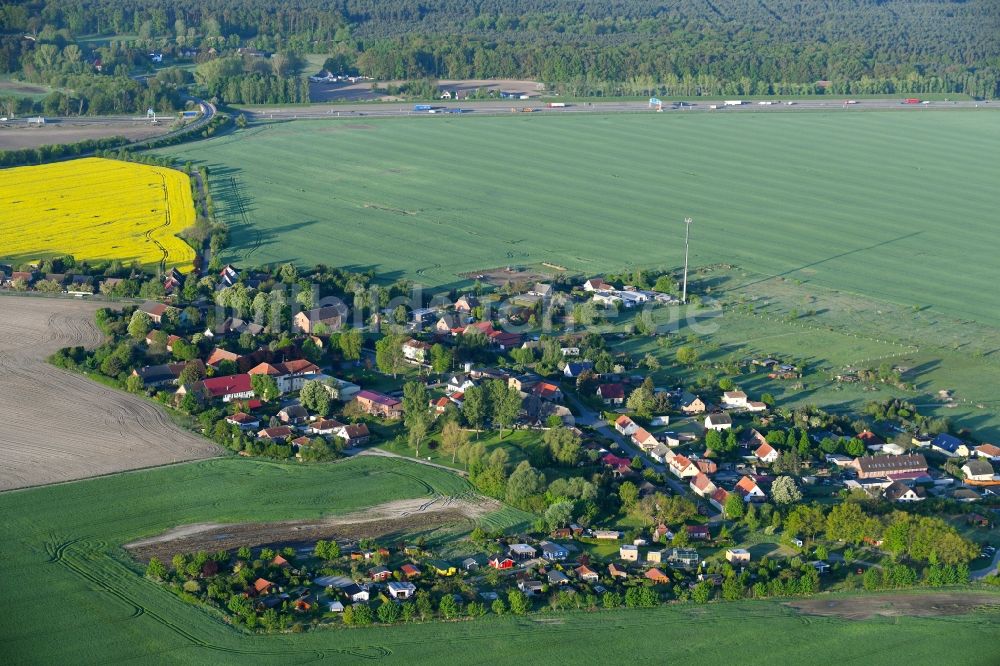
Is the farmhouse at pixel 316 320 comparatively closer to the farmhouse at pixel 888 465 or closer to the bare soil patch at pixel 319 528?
the bare soil patch at pixel 319 528

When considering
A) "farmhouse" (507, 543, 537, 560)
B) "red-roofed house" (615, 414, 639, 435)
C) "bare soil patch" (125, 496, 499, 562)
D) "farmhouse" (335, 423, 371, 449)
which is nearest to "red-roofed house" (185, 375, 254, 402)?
"farmhouse" (335, 423, 371, 449)

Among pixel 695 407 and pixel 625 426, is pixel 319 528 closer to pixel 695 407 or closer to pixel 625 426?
pixel 625 426

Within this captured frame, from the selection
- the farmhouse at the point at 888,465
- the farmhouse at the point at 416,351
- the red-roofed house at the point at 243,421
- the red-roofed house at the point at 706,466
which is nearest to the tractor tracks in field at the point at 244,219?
the farmhouse at the point at 416,351

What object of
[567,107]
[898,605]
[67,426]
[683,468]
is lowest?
[898,605]

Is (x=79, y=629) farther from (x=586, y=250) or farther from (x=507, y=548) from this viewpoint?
(x=586, y=250)

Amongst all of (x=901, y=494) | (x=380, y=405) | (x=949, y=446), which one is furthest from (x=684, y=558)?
(x=380, y=405)
